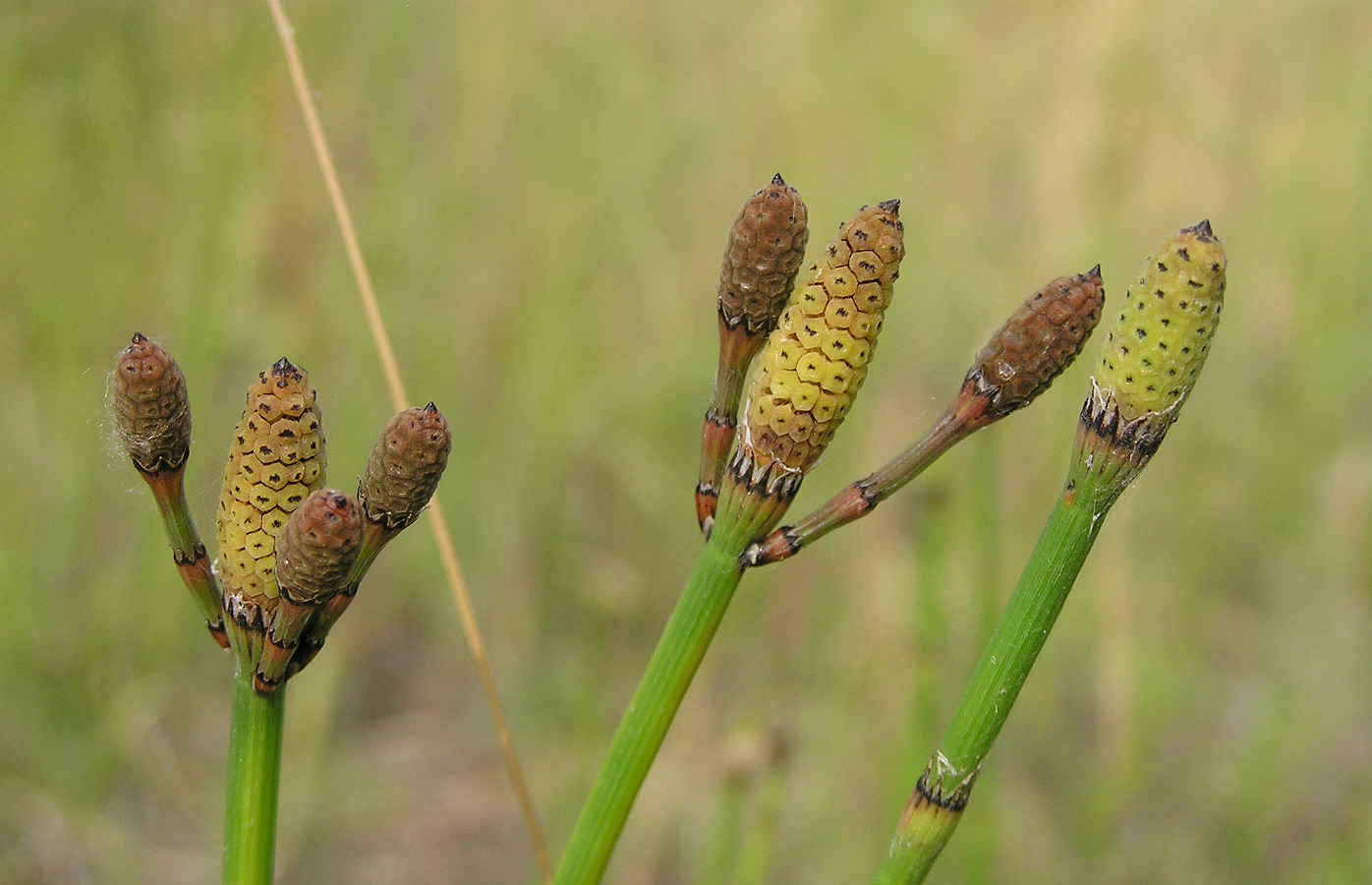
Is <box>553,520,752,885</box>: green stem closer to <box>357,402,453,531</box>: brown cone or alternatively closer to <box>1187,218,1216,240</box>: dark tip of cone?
<box>357,402,453,531</box>: brown cone

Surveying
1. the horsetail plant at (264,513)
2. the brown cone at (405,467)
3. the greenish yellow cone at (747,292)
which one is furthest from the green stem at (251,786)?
the greenish yellow cone at (747,292)

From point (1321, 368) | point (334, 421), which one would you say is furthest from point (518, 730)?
point (1321, 368)

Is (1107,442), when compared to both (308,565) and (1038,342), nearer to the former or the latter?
(1038,342)

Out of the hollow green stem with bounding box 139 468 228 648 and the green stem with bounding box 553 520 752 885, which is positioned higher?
the hollow green stem with bounding box 139 468 228 648

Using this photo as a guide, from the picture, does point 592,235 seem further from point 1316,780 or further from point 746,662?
point 1316,780

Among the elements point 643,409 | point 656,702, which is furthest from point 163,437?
point 643,409

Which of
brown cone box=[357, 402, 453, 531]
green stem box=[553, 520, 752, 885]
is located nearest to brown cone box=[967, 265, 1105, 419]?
green stem box=[553, 520, 752, 885]
